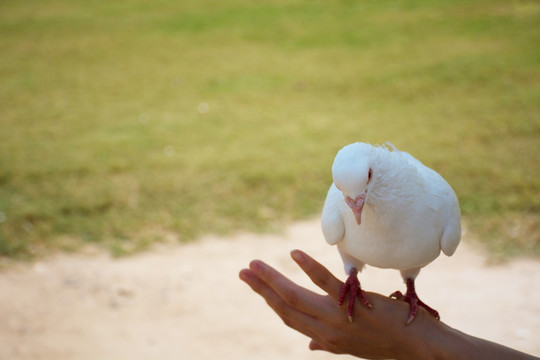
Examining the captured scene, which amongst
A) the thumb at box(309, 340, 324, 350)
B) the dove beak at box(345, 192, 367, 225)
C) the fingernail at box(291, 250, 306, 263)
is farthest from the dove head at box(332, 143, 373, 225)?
the thumb at box(309, 340, 324, 350)

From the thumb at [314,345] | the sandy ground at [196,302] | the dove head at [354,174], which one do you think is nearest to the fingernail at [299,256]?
the dove head at [354,174]

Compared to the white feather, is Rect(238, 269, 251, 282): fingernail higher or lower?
lower

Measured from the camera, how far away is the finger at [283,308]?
1771 millimetres

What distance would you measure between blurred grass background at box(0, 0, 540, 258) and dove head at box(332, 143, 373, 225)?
9.36 ft

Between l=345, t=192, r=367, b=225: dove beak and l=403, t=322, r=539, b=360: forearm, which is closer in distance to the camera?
l=345, t=192, r=367, b=225: dove beak

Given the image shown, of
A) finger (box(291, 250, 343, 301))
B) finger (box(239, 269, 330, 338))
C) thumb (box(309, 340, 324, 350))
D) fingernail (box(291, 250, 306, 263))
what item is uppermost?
fingernail (box(291, 250, 306, 263))

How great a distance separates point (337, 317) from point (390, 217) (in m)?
0.39

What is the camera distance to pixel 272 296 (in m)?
1.81

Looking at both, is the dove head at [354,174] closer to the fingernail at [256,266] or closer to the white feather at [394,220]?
the white feather at [394,220]

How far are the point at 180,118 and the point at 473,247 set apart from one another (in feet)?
13.1

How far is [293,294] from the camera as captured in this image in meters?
1.76

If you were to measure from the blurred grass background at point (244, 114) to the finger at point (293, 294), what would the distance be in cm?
252

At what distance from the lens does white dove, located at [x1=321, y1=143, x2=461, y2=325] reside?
1.53 m

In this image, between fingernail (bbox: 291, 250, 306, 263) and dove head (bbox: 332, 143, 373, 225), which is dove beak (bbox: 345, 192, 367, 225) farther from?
fingernail (bbox: 291, 250, 306, 263)
